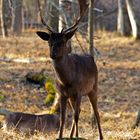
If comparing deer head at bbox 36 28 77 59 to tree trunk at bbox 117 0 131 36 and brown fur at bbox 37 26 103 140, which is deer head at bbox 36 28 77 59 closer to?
brown fur at bbox 37 26 103 140

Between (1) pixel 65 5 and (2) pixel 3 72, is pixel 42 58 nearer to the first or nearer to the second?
(2) pixel 3 72

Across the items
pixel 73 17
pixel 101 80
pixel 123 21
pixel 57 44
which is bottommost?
pixel 101 80

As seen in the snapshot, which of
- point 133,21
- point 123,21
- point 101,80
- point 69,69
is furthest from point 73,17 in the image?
point 69,69

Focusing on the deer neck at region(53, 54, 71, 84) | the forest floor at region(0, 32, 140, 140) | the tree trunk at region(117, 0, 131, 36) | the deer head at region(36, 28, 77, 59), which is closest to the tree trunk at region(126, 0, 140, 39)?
the forest floor at region(0, 32, 140, 140)

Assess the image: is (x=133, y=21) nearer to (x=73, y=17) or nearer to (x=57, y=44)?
(x=73, y=17)

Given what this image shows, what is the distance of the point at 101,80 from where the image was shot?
17.5m

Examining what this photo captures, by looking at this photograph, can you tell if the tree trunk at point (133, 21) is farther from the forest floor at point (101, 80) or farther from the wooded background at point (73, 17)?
the forest floor at point (101, 80)

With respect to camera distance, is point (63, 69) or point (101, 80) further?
point (101, 80)

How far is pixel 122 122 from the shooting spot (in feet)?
43.6

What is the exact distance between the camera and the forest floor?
1420cm

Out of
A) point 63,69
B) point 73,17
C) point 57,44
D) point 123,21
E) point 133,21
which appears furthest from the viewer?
point 123,21

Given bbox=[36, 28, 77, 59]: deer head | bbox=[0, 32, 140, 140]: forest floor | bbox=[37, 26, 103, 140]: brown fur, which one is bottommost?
bbox=[0, 32, 140, 140]: forest floor

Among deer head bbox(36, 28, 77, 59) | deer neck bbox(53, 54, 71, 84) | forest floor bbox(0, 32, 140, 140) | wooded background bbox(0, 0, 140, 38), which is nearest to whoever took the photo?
deer head bbox(36, 28, 77, 59)

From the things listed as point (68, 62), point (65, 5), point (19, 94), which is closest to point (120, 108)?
point (19, 94)
